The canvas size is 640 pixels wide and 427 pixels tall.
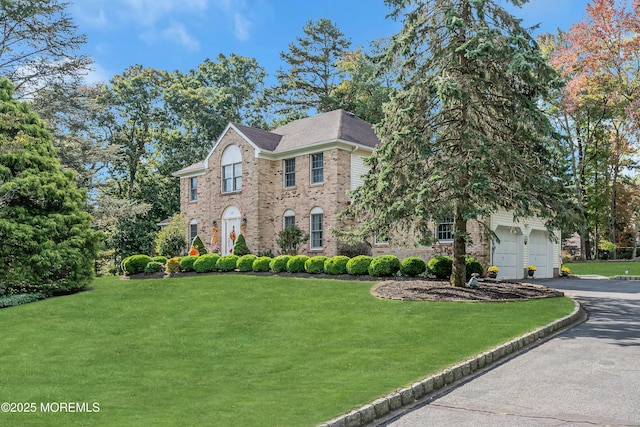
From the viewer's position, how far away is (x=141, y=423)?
5.45m

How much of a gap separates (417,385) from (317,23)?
160 feet

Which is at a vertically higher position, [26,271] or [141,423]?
[26,271]

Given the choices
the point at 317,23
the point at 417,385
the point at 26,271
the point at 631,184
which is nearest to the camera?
the point at 417,385

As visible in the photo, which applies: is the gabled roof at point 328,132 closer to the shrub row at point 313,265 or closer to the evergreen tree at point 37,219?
the shrub row at point 313,265

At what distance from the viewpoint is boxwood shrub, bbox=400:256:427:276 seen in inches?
733

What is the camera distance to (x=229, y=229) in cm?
2959

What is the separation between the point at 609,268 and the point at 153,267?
27.5 metres

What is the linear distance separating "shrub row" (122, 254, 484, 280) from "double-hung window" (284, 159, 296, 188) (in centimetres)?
570

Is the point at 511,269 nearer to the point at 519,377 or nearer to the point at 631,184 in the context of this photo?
the point at 519,377

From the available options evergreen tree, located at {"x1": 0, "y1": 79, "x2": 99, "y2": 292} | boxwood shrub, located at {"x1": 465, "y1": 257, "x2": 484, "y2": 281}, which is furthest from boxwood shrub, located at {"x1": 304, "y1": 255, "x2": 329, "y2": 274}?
evergreen tree, located at {"x1": 0, "y1": 79, "x2": 99, "y2": 292}

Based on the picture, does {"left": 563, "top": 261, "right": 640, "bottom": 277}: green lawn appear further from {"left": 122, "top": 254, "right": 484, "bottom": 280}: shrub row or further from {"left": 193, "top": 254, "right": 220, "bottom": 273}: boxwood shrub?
{"left": 193, "top": 254, "right": 220, "bottom": 273}: boxwood shrub

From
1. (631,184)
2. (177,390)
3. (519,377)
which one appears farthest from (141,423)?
(631,184)

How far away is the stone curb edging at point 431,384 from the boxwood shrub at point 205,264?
16777 mm

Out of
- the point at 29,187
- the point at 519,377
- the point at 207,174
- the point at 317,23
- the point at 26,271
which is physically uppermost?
the point at 317,23
